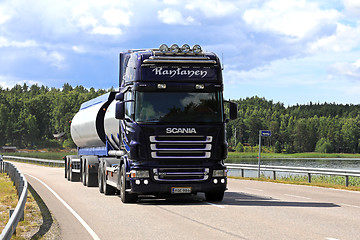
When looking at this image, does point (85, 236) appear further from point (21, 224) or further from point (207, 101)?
point (207, 101)

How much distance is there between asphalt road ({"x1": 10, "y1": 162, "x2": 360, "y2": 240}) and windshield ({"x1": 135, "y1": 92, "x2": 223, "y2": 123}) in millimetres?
2454

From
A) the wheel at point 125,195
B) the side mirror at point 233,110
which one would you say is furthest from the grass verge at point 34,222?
the side mirror at point 233,110

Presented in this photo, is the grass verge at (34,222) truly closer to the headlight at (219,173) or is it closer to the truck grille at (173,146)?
the truck grille at (173,146)

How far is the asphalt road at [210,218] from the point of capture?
10.9 meters

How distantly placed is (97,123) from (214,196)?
332 inches

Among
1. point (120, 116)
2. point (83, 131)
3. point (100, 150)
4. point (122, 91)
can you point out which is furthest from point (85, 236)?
point (83, 131)

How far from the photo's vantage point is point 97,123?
24.4 meters

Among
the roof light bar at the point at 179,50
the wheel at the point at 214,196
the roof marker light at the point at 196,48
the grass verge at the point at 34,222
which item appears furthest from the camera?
the wheel at the point at 214,196

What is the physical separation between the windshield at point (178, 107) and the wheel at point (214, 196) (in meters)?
2.36

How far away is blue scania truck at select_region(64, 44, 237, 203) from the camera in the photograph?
16188mm

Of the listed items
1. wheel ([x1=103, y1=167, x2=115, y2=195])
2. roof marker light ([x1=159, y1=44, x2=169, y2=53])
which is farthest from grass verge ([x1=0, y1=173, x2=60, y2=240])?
roof marker light ([x1=159, y1=44, x2=169, y2=53])

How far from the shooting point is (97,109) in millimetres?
24703

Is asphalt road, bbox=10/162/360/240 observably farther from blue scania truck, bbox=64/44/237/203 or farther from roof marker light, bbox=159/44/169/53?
roof marker light, bbox=159/44/169/53

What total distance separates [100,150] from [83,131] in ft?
12.8
